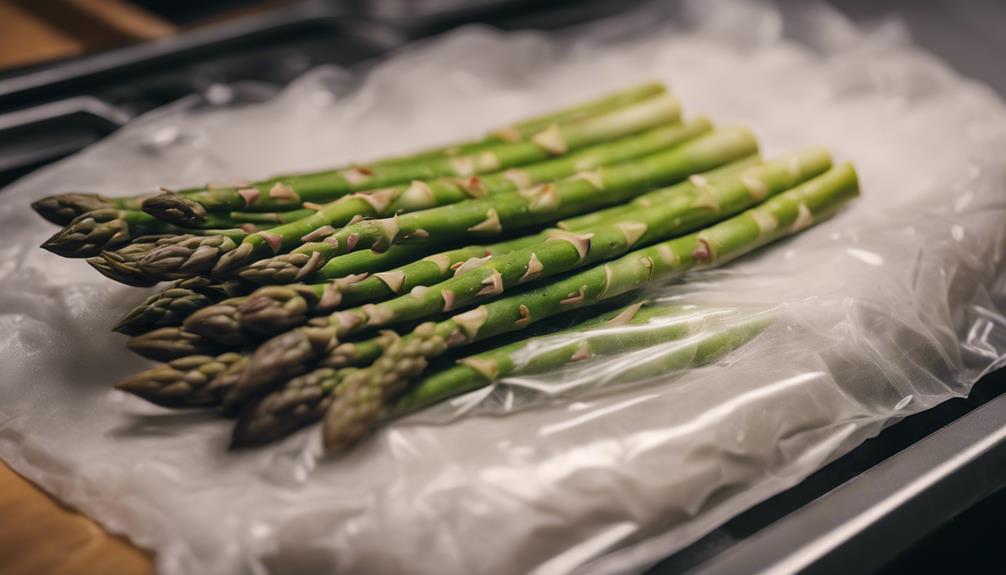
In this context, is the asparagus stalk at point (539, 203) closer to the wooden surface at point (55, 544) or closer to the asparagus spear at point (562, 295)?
the asparagus spear at point (562, 295)

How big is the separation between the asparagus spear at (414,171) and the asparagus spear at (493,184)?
3cm

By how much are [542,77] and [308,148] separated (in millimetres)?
638

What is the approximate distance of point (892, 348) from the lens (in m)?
1.23

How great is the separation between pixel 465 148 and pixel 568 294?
1.46 ft

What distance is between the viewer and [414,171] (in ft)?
4.54

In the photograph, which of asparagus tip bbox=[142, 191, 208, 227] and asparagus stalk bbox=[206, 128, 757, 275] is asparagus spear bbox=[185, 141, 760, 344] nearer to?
asparagus stalk bbox=[206, 128, 757, 275]

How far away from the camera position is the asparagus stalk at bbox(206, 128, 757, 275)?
1.15 m

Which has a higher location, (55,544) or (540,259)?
(540,259)

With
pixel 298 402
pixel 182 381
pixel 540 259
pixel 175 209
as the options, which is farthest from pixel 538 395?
pixel 175 209

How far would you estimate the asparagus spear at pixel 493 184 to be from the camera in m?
1.09

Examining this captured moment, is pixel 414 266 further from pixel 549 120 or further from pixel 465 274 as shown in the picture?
pixel 549 120

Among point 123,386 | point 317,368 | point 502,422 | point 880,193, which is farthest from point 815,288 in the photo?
point 123,386

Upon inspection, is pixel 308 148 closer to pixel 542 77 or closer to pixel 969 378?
pixel 542 77

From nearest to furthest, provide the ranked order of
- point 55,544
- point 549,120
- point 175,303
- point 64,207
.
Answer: point 55,544, point 175,303, point 64,207, point 549,120
